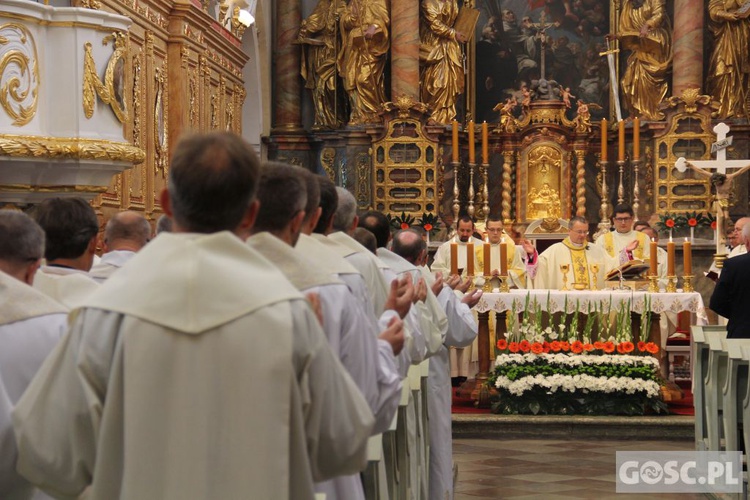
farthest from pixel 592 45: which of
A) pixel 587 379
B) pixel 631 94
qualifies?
pixel 587 379

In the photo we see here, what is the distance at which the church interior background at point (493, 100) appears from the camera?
16.8 m

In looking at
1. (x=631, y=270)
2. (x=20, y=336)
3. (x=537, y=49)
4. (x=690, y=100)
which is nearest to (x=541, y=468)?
(x=631, y=270)

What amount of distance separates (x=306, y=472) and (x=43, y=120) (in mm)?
5786

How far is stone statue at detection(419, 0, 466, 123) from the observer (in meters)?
17.5

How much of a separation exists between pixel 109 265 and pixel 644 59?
14517 mm

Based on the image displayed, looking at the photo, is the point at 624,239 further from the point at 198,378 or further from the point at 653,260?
the point at 198,378

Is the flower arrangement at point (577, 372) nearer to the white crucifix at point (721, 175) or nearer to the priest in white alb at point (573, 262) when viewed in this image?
the priest in white alb at point (573, 262)

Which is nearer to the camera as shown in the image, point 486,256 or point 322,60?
point 486,256

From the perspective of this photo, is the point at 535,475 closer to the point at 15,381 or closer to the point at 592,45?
the point at 15,381

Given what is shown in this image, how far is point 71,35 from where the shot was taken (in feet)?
25.6

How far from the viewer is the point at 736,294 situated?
726cm

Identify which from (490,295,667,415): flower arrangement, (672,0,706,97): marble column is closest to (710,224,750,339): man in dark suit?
(490,295,667,415): flower arrangement

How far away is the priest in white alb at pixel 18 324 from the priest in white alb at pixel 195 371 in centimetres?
66

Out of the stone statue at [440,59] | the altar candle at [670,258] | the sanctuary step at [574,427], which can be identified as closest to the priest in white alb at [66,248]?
the sanctuary step at [574,427]
